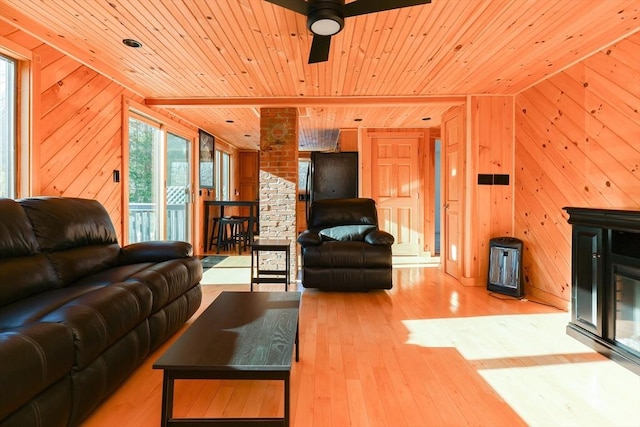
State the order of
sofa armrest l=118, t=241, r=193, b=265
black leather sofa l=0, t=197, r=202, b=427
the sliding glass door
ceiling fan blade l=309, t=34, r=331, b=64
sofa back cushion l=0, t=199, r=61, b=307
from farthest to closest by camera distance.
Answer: the sliding glass door < sofa armrest l=118, t=241, r=193, b=265 < ceiling fan blade l=309, t=34, r=331, b=64 < sofa back cushion l=0, t=199, r=61, b=307 < black leather sofa l=0, t=197, r=202, b=427

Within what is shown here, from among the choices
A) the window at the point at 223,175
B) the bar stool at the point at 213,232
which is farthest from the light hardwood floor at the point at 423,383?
the window at the point at 223,175

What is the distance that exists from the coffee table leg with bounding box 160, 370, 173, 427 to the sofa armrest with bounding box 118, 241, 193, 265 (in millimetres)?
1470

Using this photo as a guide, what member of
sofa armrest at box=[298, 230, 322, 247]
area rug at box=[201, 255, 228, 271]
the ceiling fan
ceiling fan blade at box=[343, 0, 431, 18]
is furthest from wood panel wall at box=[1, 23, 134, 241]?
ceiling fan blade at box=[343, 0, 431, 18]

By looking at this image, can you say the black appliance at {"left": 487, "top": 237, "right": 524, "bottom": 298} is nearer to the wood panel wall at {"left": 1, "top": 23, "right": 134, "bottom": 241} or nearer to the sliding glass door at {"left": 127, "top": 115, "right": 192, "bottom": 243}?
the wood panel wall at {"left": 1, "top": 23, "right": 134, "bottom": 241}

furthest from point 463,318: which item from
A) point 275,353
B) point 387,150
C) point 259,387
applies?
point 387,150

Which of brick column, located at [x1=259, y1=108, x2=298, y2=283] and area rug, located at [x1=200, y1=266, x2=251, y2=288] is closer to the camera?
area rug, located at [x1=200, y1=266, x2=251, y2=288]

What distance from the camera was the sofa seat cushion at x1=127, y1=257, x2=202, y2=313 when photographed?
2.00 metres

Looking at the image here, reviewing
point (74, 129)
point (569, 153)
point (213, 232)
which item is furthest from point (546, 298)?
point (213, 232)

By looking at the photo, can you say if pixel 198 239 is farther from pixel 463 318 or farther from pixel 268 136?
pixel 463 318

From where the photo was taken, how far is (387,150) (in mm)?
5855

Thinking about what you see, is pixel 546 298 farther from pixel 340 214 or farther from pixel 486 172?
pixel 340 214

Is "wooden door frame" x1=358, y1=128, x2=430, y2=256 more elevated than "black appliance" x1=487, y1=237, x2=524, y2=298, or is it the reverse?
"wooden door frame" x1=358, y1=128, x2=430, y2=256

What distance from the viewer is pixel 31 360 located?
42.5 inches

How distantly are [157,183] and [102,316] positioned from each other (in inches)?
144
